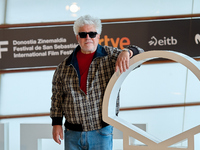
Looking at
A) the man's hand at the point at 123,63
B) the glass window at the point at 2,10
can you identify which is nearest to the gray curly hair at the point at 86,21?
the man's hand at the point at 123,63

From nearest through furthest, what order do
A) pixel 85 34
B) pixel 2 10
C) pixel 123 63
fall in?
pixel 123 63 < pixel 85 34 < pixel 2 10

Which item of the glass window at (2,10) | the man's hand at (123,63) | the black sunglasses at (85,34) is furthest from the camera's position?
the glass window at (2,10)

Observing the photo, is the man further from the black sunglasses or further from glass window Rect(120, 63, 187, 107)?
glass window Rect(120, 63, 187, 107)

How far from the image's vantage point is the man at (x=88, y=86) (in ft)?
5.89

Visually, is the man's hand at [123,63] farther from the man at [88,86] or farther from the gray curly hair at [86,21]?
the gray curly hair at [86,21]

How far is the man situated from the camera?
1.80 metres

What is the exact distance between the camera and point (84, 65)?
1852mm

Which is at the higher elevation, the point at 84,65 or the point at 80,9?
the point at 80,9

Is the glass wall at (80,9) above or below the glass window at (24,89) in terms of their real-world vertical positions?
above

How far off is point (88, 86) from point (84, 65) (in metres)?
0.13

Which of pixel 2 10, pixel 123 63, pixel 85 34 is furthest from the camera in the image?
pixel 2 10

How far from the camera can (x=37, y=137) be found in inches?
118

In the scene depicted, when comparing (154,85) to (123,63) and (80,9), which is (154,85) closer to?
(80,9)

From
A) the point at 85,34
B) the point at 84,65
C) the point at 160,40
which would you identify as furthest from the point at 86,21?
the point at 160,40
